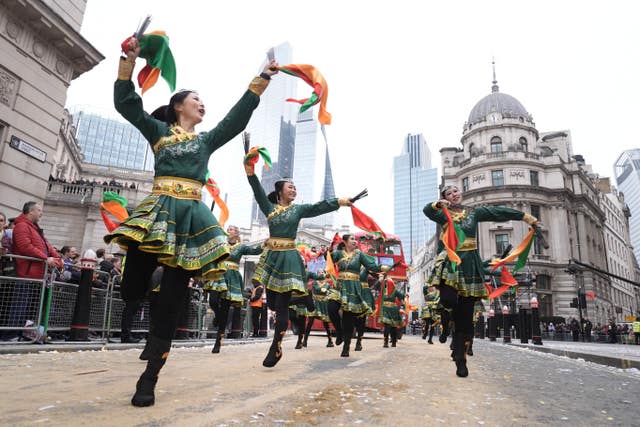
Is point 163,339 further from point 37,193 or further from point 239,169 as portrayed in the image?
point 239,169

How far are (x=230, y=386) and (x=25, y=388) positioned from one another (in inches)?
55.2

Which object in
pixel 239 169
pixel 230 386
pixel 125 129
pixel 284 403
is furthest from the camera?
pixel 239 169

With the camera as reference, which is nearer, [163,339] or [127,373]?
[163,339]

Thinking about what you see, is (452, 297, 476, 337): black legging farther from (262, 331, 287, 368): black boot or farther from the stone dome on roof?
the stone dome on roof

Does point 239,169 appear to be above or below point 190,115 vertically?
above

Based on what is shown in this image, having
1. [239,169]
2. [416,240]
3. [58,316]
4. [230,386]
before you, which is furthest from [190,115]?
[416,240]

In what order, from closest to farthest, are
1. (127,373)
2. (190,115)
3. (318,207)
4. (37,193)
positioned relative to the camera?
(190,115) < (127,373) < (318,207) < (37,193)

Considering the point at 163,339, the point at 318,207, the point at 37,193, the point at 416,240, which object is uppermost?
the point at 416,240

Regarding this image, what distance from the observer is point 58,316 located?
7.16 m

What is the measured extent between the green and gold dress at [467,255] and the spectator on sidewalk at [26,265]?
589cm

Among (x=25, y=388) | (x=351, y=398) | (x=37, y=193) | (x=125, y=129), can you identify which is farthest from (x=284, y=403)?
(x=125, y=129)

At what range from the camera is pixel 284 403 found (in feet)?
8.94

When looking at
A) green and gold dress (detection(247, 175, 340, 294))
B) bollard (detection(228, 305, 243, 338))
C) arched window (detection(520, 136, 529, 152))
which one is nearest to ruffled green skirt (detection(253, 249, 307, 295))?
green and gold dress (detection(247, 175, 340, 294))

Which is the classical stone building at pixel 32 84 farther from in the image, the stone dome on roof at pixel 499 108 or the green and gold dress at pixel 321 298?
the stone dome on roof at pixel 499 108
